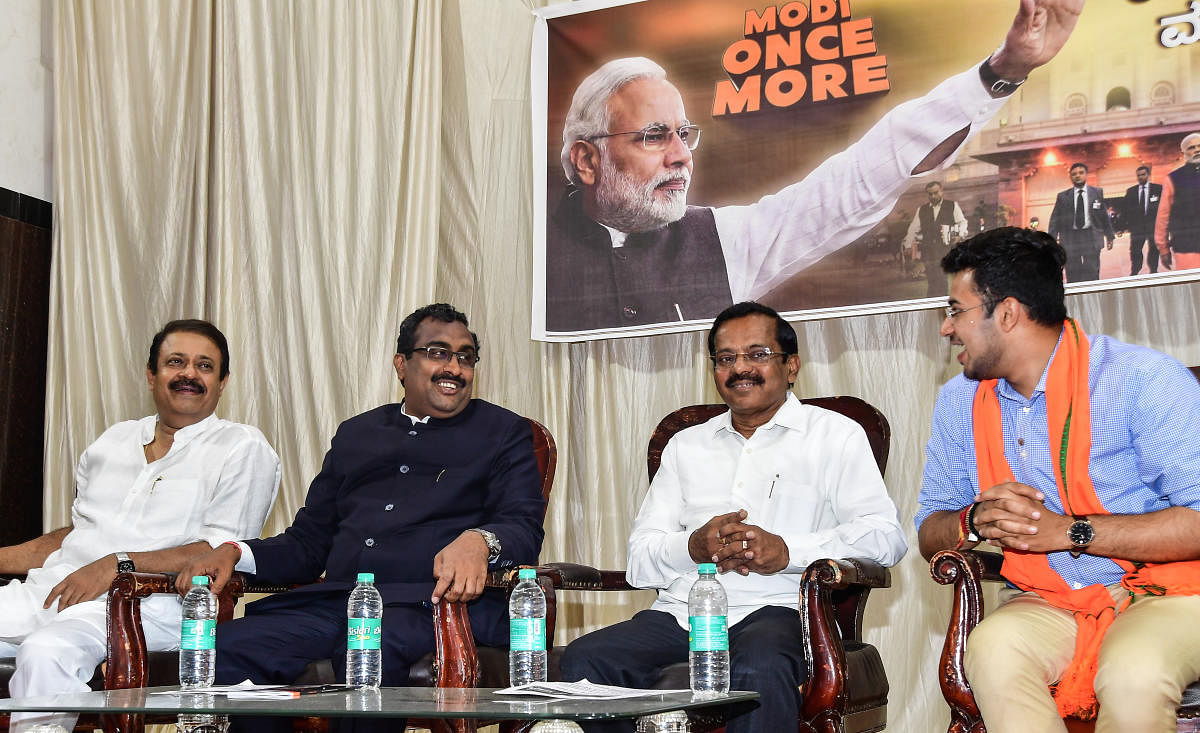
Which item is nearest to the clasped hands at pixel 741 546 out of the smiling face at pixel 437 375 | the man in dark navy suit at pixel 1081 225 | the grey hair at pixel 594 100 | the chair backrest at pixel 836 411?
the chair backrest at pixel 836 411

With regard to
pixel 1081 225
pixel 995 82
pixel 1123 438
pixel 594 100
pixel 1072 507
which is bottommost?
pixel 1072 507

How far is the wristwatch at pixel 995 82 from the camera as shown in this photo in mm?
3900

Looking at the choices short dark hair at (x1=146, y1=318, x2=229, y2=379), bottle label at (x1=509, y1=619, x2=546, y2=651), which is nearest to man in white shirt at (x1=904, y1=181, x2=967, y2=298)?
bottle label at (x1=509, y1=619, x2=546, y2=651)

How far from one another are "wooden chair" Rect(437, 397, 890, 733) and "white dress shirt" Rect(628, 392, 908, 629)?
12 centimetres

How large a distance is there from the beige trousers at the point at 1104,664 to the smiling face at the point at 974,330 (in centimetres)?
55

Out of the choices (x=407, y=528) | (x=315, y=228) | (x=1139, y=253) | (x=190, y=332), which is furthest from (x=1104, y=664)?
(x=315, y=228)

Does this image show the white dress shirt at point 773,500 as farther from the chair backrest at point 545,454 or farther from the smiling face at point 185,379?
the smiling face at point 185,379

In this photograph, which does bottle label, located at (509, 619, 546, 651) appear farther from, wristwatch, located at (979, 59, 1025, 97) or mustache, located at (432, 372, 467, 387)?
wristwatch, located at (979, 59, 1025, 97)

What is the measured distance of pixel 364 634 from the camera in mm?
2883

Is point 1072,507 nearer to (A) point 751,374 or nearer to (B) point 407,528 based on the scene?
(A) point 751,374

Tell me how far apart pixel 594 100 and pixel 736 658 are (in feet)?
8.13

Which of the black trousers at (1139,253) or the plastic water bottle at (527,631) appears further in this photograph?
the black trousers at (1139,253)

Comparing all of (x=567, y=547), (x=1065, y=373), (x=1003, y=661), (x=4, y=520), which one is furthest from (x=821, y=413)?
(x=4, y=520)

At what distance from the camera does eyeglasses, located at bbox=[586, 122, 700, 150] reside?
14.4 ft
